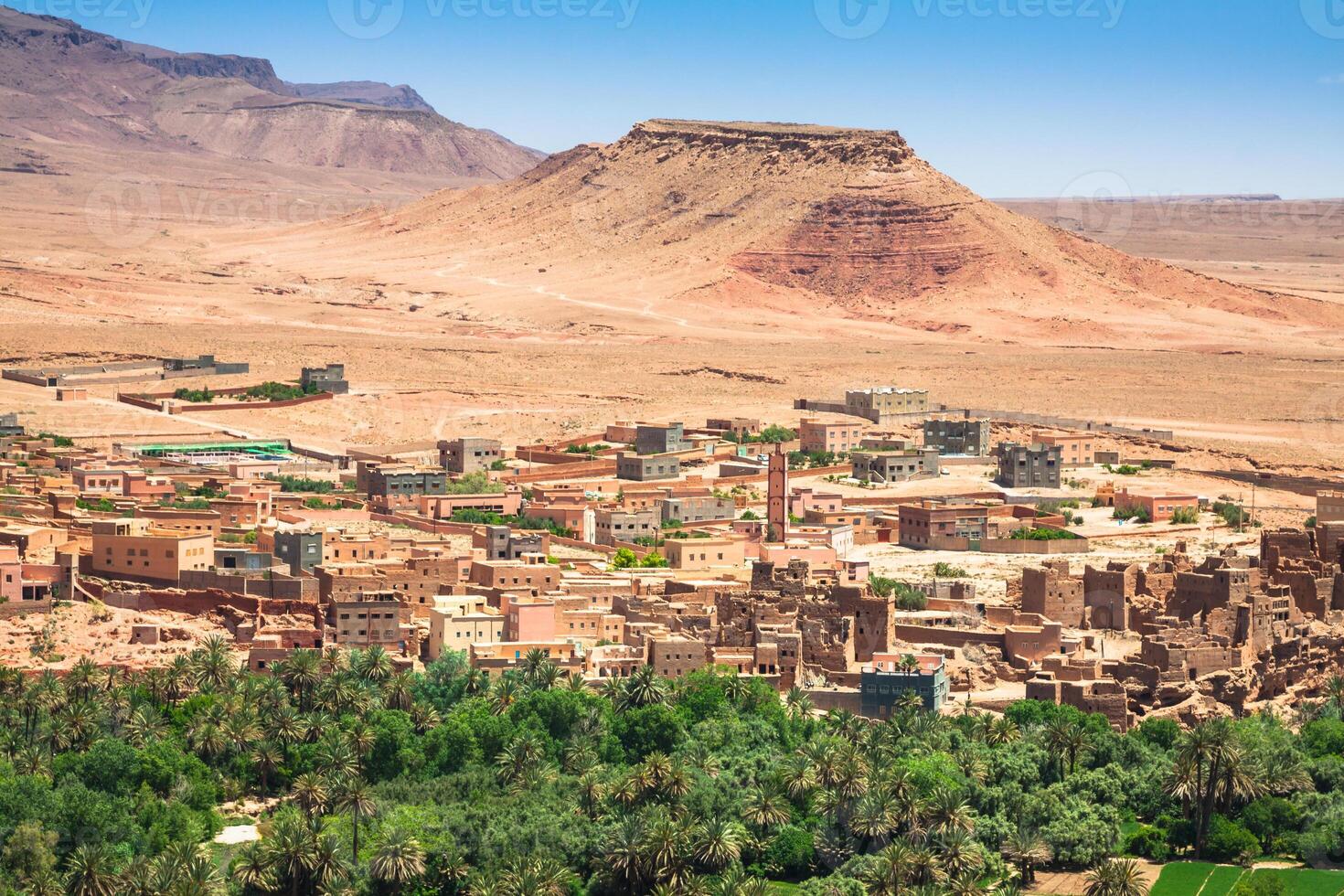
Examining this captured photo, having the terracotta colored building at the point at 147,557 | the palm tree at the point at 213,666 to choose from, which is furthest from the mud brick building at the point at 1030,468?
the palm tree at the point at 213,666

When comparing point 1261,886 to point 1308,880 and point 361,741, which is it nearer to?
point 1308,880

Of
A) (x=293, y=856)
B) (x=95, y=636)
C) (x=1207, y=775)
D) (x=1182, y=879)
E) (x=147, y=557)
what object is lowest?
(x=1182, y=879)

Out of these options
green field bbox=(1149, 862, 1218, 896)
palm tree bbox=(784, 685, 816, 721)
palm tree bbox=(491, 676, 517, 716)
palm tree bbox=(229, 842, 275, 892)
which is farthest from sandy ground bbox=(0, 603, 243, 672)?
green field bbox=(1149, 862, 1218, 896)

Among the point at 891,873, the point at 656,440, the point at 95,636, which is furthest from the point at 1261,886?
the point at 656,440

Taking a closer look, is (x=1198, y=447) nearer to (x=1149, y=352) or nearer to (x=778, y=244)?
(x=1149, y=352)

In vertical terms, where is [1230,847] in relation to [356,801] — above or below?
below

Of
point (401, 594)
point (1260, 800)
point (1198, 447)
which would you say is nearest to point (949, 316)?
point (1198, 447)
